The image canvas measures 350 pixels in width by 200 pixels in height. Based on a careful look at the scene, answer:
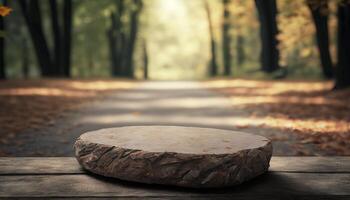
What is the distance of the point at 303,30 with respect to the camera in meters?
25.9

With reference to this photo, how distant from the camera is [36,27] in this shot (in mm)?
22312

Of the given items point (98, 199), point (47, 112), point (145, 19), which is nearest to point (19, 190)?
point (98, 199)

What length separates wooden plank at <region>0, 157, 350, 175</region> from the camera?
12.6 ft

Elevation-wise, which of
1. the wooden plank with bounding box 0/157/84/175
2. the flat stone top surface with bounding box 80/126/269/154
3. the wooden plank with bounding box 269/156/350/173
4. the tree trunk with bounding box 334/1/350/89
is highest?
the tree trunk with bounding box 334/1/350/89

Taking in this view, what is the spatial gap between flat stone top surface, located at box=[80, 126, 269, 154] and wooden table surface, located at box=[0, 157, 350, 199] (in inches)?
12.1

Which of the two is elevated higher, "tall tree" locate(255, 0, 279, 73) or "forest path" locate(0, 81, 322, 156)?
"tall tree" locate(255, 0, 279, 73)

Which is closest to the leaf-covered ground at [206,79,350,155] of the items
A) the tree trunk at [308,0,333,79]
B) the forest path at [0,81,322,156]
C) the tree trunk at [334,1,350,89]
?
the forest path at [0,81,322,156]

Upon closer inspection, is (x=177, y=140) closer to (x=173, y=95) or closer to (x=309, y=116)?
(x=309, y=116)

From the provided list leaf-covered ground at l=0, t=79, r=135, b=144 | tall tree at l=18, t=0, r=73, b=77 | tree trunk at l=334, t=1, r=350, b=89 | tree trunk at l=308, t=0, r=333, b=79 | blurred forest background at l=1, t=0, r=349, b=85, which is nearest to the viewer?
leaf-covered ground at l=0, t=79, r=135, b=144

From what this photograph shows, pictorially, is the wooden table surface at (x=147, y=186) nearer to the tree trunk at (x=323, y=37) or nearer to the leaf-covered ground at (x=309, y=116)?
the leaf-covered ground at (x=309, y=116)

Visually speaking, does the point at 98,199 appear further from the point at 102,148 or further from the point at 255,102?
the point at 255,102

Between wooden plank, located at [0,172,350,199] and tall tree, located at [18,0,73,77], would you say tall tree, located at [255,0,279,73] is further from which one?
wooden plank, located at [0,172,350,199]

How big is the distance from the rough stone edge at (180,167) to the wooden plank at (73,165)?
0.43 meters

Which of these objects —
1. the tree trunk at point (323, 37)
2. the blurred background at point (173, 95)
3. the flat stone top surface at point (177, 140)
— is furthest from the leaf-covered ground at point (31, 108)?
the tree trunk at point (323, 37)
